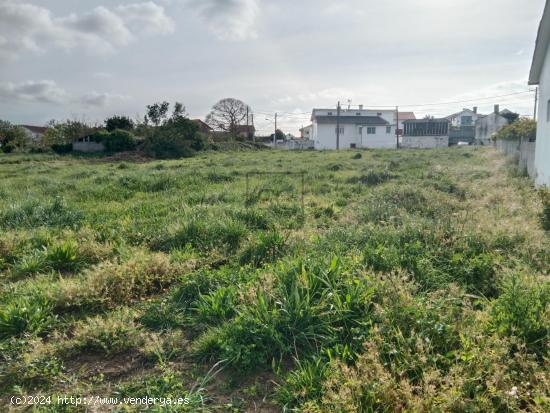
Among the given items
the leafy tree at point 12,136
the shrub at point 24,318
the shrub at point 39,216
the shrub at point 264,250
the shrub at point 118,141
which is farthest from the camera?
the leafy tree at point 12,136

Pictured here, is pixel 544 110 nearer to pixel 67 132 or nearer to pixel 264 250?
pixel 264 250

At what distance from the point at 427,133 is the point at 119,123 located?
1665 inches

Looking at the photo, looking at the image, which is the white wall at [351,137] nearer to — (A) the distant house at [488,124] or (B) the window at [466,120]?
(A) the distant house at [488,124]

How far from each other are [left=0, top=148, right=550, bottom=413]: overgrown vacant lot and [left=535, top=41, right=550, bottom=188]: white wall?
3.40 metres

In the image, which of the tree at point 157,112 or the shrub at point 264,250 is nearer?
the shrub at point 264,250

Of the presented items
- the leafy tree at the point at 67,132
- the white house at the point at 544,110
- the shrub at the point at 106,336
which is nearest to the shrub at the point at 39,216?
the shrub at the point at 106,336

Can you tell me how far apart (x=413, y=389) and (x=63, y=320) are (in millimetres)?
2815

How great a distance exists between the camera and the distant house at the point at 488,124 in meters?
50.5

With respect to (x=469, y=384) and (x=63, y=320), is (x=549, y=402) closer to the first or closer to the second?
(x=469, y=384)

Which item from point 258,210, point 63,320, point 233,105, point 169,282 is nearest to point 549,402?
point 169,282

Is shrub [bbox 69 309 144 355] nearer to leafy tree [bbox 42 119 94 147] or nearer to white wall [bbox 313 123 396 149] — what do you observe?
leafy tree [bbox 42 119 94 147]

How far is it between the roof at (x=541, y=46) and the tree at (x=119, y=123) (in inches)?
1233

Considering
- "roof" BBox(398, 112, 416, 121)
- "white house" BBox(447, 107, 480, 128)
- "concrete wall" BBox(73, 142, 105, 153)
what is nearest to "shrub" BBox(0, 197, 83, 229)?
"concrete wall" BBox(73, 142, 105, 153)

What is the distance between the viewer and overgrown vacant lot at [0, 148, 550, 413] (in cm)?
223
